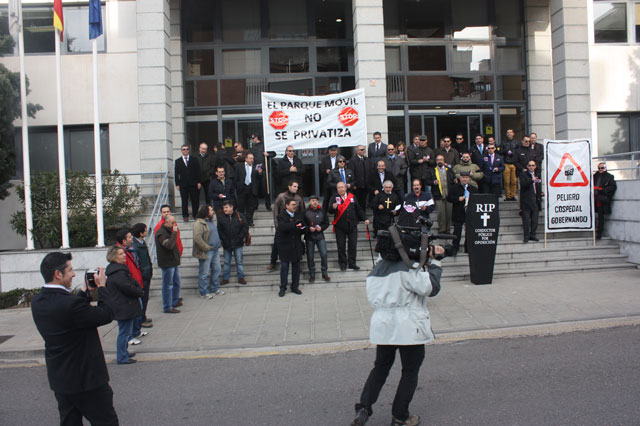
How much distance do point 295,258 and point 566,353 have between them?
5.36 meters

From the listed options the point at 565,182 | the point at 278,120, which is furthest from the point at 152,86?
the point at 565,182

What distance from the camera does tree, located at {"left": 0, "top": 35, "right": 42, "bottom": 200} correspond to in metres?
12.6

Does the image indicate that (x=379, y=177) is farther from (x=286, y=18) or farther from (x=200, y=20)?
(x=200, y=20)

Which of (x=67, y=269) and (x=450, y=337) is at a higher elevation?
(x=67, y=269)

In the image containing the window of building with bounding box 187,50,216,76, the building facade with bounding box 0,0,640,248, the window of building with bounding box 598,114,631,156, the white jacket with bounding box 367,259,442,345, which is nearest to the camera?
the white jacket with bounding box 367,259,442,345

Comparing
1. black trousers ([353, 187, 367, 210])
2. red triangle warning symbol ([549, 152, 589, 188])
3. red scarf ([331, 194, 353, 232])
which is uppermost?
red triangle warning symbol ([549, 152, 589, 188])

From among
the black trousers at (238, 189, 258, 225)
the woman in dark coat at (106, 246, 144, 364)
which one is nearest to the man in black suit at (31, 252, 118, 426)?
the woman in dark coat at (106, 246, 144, 364)

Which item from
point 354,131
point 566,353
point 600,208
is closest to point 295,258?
point 354,131

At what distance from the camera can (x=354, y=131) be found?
13.7 m

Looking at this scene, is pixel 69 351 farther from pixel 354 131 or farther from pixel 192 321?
pixel 354 131

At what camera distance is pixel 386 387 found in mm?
5973

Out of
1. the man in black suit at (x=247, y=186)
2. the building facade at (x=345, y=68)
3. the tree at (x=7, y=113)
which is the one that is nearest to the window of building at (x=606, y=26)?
the building facade at (x=345, y=68)

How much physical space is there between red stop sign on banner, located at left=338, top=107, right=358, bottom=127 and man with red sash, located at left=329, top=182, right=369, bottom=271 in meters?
2.51

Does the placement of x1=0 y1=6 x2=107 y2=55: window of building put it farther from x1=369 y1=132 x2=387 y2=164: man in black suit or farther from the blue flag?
x1=369 y1=132 x2=387 y2=164: man in black suit
